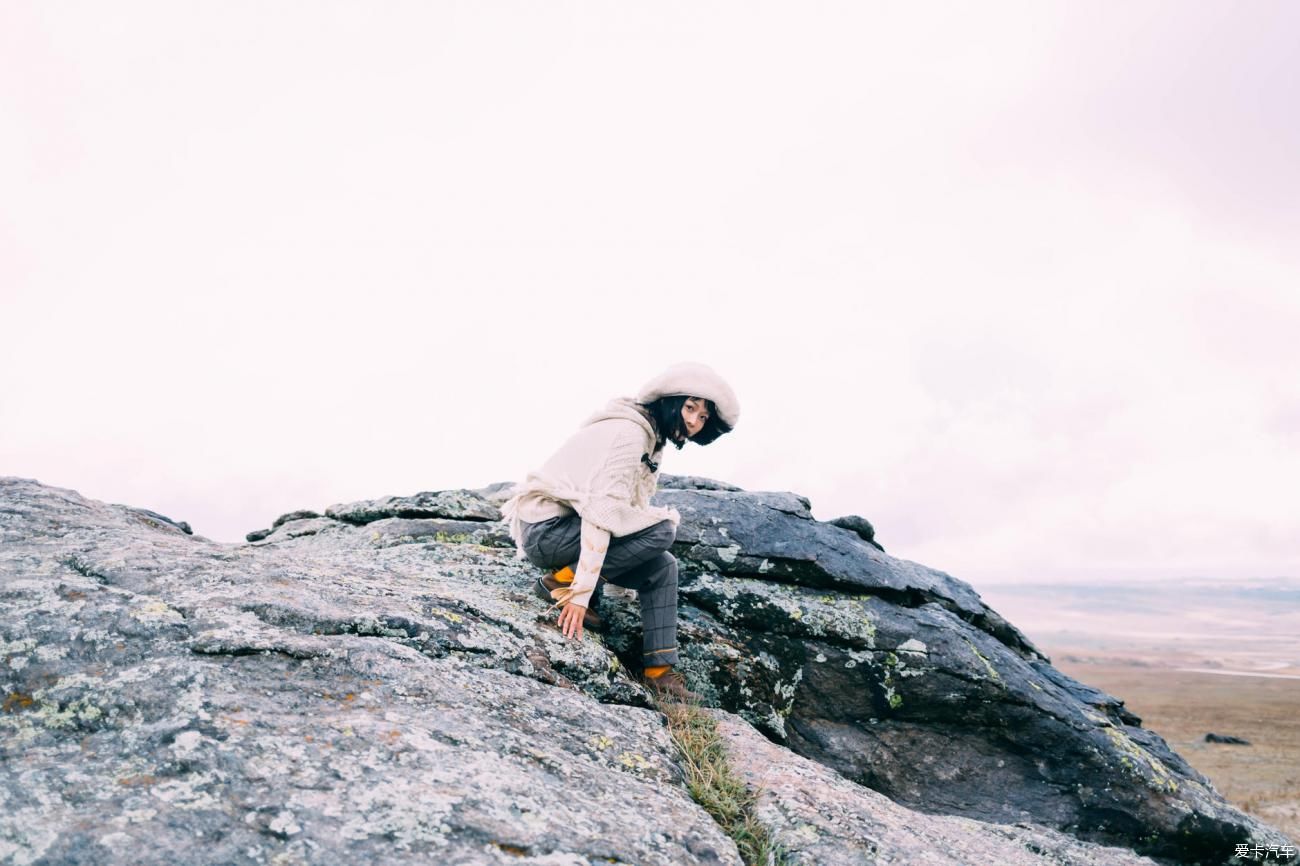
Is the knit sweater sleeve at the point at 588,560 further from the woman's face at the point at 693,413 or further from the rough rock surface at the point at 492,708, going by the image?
the woman's face at the point at 693,413

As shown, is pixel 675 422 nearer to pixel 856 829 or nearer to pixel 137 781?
pixel 856 829

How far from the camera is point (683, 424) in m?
7.46

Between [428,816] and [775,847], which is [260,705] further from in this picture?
[775,847]

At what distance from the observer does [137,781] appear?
418cm

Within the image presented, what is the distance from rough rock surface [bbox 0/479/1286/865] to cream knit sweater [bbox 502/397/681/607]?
82 cm

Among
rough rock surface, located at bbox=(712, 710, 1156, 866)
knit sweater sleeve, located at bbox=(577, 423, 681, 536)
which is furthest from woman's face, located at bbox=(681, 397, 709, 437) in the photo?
rough rock surface, located at bbox=(712, 710, 1156, 866)

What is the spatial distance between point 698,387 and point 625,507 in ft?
4.11

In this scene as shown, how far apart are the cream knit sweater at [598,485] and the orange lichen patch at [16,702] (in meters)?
3.85

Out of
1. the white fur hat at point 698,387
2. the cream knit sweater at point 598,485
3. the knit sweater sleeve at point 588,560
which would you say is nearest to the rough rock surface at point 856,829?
the knit sweater sleeve at point 588,560

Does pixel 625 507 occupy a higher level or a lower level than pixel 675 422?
lower

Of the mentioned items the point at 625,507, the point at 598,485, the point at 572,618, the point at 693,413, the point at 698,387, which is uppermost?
the point at 698,387

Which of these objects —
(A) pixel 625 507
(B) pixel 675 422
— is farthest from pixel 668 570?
(B) pixel 675 422

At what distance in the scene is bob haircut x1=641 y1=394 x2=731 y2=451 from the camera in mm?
7484

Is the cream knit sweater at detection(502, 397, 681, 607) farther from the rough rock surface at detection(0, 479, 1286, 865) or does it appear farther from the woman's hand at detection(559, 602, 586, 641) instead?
the rough rock surface at detection(0, 479, 1286, 865)
